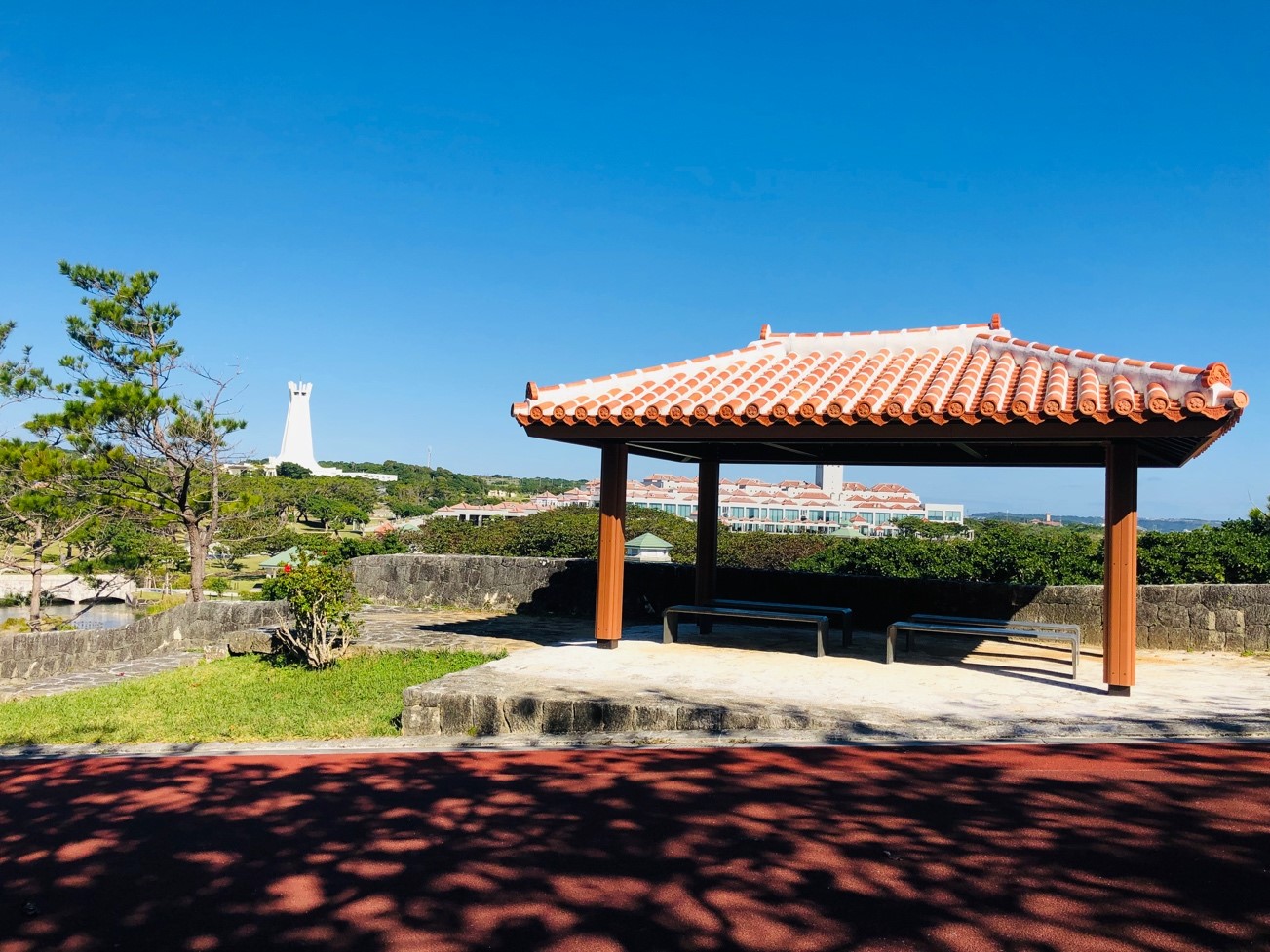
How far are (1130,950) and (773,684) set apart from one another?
15.4 feet

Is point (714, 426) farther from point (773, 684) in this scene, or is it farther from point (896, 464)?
point (896, 464)

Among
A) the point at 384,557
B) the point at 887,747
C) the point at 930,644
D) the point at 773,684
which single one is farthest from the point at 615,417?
the point at 384,557

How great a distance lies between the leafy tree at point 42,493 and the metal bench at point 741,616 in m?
14.6

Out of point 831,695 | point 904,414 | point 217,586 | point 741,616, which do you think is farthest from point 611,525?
point 217,586

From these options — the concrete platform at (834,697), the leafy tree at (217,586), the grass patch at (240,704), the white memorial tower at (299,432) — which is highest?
the white memorial tower at (299,432)

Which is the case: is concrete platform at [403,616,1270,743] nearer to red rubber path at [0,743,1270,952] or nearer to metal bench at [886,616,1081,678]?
metal bench at [886,616,1081,678]

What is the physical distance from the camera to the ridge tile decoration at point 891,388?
275 inches

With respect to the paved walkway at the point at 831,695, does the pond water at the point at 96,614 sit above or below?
below

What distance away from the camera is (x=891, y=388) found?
27.4ft

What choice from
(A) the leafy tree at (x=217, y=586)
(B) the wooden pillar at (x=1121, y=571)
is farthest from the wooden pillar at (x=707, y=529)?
(A) the leafy tree at (x=217, y=586)

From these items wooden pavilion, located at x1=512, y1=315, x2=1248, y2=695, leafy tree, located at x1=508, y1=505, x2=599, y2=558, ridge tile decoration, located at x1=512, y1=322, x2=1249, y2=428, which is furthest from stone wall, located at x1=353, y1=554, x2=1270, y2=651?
ridge tile decoration, located at x1=512, y1=322, x2=1249, y2=428

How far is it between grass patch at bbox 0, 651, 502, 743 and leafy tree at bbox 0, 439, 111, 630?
9.96m

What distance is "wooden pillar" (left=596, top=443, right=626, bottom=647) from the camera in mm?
9312

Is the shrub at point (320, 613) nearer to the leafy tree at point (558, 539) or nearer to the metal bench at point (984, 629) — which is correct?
the leafy tree at point (558, 539)
